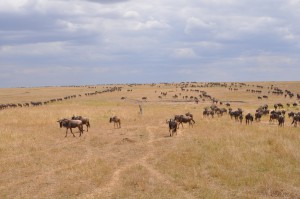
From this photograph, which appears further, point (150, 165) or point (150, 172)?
point (150, 165)

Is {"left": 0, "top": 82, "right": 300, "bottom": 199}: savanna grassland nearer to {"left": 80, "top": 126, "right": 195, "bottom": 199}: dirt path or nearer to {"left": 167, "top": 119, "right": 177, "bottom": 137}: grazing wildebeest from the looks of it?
{"left": 80, "top": 126, "right": 195, "bottom": 199}: dirt path

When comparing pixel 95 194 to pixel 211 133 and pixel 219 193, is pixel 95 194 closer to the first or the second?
pixel 219 193

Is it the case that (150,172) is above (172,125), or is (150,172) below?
below

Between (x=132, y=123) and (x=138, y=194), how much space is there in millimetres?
23606

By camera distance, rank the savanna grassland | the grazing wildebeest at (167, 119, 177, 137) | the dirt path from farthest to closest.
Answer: the grazing wildebeest at (167, 119, 177, 137)
the savanna grassland
the dirt path

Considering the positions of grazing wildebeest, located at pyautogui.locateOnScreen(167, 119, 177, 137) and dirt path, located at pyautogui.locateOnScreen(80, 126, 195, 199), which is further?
grazing wildebeest, located at pyautogui.locateOnScreen(167, 119, 177, 137)

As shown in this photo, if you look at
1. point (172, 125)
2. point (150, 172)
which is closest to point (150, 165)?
point (150, 172)

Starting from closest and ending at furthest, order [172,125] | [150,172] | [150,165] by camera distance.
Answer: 1. [150,172]
2. [150,165]
3. [172,125]

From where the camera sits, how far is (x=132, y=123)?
38.9m

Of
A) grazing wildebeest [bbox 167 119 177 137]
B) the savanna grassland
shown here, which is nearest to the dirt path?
the savanna grassland

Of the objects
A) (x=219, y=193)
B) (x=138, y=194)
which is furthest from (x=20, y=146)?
(x=219, y=193)

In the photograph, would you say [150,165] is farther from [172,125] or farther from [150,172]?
[172,125]

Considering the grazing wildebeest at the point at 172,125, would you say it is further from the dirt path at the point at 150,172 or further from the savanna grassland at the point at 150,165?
the dirt path at the point at 150,172

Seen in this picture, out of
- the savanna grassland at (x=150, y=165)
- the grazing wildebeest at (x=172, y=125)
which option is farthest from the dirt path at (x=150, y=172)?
the grazing wildebeest at (x=172, y=125)
